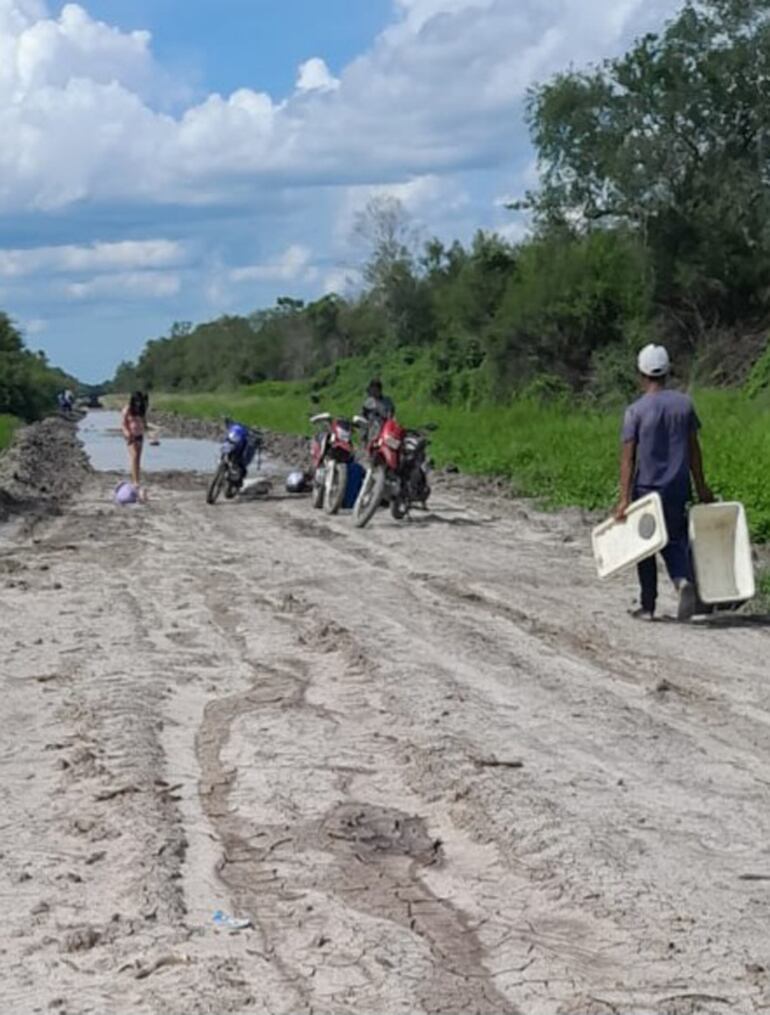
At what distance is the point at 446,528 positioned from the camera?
17922 mm

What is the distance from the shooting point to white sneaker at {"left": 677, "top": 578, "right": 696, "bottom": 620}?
10.7 metres

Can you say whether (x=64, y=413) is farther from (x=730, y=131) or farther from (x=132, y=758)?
(x=132, y=758)

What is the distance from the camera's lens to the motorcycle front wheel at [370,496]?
18.0 meters

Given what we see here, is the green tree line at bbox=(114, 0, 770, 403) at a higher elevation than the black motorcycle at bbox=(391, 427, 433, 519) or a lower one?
higher

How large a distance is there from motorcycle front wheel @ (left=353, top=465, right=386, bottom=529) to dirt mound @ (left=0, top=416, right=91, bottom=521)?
547 centimetres

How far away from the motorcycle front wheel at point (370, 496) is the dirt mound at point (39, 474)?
5472mm

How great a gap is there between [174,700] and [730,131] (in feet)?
134

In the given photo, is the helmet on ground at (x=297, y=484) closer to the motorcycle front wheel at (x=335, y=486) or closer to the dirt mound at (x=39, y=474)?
the motorcycle front wheel at (x=335, y=486)

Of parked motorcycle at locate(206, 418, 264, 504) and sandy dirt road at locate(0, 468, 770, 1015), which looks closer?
sandy dirt road at locate(0, 468, 770, 1015)

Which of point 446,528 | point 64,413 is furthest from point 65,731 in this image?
point 64,413

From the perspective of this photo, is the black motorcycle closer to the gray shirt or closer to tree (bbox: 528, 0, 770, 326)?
the gray shirt

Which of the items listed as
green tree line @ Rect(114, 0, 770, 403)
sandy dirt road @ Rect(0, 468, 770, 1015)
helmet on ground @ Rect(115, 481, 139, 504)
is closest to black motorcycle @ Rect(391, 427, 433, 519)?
helmet on ground @ Rect(115, 481, 139, 504)

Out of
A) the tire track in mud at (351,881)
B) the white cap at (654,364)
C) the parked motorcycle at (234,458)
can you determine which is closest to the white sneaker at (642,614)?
the white cap at (654,364)

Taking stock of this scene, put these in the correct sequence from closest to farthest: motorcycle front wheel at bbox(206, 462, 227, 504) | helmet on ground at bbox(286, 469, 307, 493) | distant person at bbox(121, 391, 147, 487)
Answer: motorcycle front wheel at bbox(206, 462, 227, 504) → helmet on ground at bbox(286, 469, 307, 493) → distant person at bbox(121, 391, 147, 487)
